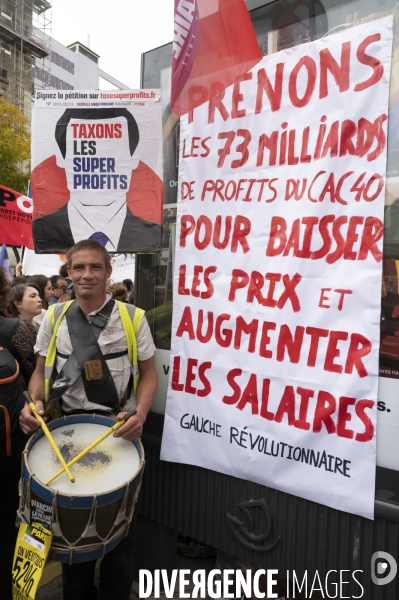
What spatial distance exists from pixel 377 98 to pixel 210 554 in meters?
3.11

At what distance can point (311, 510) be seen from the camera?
2.42 m

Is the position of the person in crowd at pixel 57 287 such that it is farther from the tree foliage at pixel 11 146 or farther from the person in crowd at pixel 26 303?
the tree foliage at pixel 11 146

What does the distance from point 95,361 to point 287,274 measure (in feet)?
3.59

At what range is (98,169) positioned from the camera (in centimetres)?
322

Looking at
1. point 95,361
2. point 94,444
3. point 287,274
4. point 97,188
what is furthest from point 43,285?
point 287,274

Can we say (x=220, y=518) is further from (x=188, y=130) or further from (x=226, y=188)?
(x=188, y=130)

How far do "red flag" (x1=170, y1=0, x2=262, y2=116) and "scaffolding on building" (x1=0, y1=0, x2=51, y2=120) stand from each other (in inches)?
1399

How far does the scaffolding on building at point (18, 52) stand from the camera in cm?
3450

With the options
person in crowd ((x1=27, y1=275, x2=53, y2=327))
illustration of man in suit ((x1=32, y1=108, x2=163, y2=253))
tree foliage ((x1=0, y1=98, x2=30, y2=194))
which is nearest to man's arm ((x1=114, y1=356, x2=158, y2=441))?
illustration of man in suit ((x1=32, y1=108, x2=163, y2=253))

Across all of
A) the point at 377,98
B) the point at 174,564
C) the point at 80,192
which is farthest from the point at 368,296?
the point at 174,564

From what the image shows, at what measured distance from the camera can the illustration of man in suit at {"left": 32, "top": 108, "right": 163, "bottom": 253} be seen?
3154 millimetres

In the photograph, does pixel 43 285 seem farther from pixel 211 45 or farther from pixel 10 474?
pixel 211 45

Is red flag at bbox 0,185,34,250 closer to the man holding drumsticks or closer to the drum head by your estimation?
the man holding drumsticks

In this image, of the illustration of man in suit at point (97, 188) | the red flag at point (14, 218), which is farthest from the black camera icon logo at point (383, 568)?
the red flag at point (14, 218)
